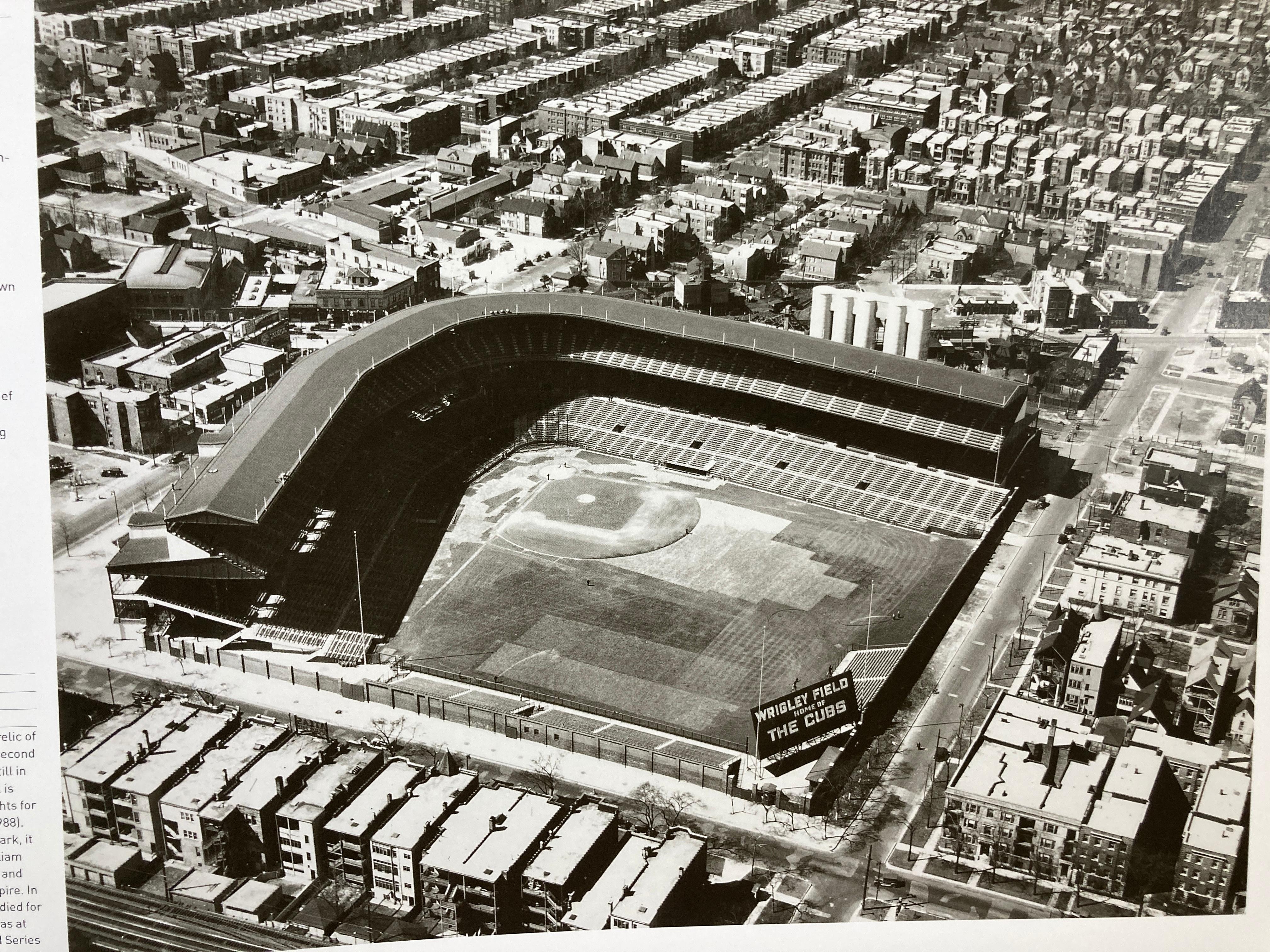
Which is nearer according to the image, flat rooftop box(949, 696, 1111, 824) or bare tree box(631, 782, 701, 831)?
flat rooftop box(949, 696, 1111, 824)

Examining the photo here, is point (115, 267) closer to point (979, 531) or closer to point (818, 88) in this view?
point (979, 531)

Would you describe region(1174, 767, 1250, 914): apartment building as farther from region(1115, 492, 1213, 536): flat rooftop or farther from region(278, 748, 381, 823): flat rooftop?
region(278, 748, 381, 823): flat rooftop

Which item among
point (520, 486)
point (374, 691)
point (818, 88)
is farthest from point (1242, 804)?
point (818, 88)

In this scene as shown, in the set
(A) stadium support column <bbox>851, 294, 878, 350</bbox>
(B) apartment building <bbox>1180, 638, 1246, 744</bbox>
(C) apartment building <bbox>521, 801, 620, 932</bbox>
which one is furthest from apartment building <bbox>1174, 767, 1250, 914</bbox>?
(A) stadium support column <bbox>851, 294, 878, 350</bbox>

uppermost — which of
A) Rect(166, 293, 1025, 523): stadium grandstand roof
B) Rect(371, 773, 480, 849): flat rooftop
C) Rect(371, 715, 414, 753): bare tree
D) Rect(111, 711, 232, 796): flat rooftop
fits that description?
Rect(166, 293, 1025, 523): stadium grandstand roof

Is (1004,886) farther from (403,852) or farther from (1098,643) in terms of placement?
(403,852)

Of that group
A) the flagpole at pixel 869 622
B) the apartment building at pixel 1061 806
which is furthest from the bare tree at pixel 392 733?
the apartment building at pixel 1061 806

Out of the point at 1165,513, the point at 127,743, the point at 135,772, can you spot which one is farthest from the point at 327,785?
the point at 1165,513
